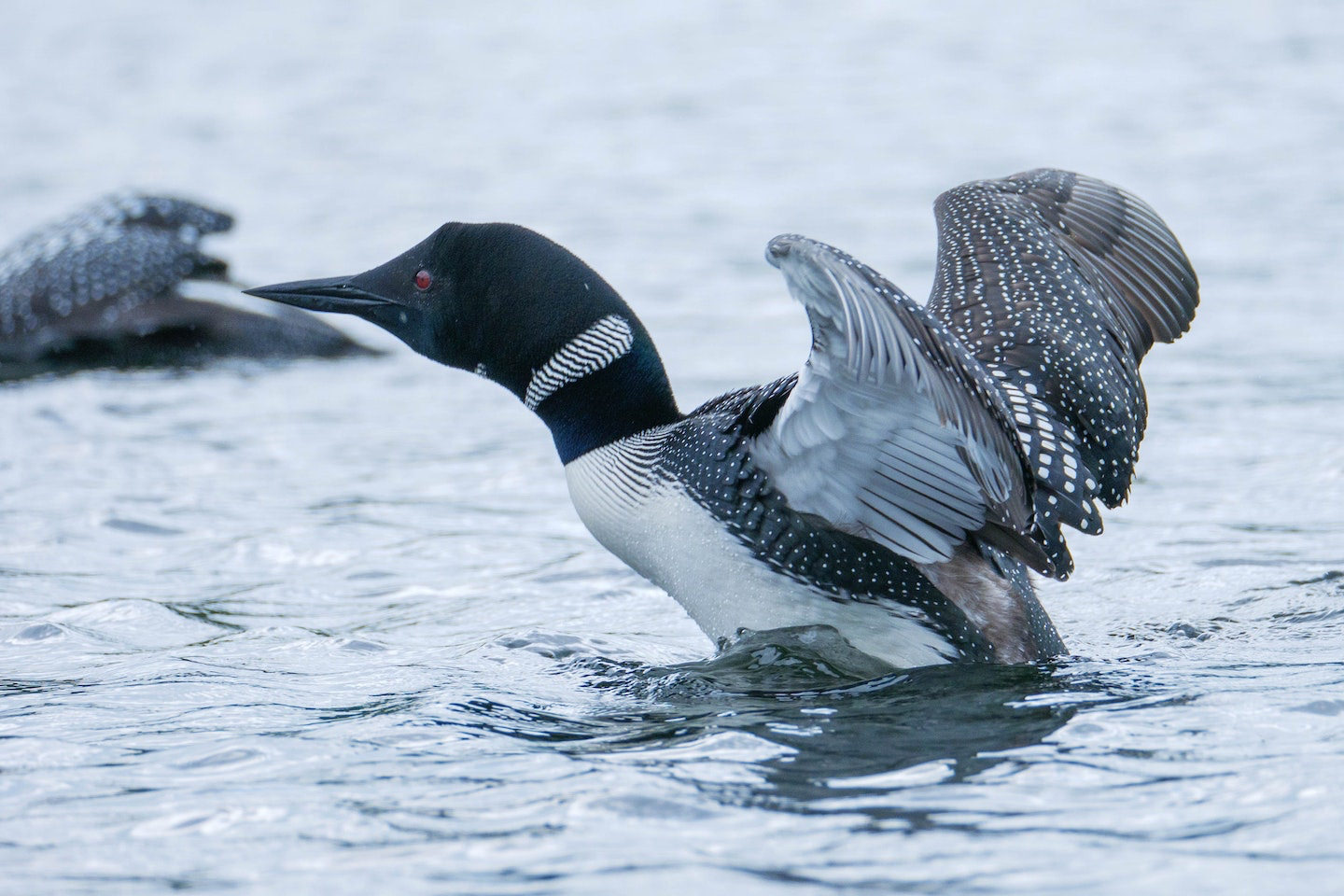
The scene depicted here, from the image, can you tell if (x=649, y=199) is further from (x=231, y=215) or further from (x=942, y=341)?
(x=942, y=341)

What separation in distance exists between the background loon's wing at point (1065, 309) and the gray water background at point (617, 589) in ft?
1.45

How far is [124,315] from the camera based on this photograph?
7730 millimetres

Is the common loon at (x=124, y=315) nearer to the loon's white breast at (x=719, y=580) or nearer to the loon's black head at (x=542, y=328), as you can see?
the loon's black head at (x=542, y=328)

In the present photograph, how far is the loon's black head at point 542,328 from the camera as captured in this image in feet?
13.3

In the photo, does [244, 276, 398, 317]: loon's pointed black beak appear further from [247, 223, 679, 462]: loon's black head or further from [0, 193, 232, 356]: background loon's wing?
[0, 193, 232, 356]: background loon's wing

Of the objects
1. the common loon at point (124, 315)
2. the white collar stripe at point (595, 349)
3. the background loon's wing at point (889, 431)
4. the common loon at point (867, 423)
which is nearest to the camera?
the background loon's wing at point (889, 431)

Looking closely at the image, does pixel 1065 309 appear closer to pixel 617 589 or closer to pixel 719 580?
pixel 719 580

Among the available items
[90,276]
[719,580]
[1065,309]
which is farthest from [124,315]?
[1065,309]

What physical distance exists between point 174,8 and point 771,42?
597 centimetres

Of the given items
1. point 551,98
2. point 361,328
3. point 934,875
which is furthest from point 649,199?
point 934,875

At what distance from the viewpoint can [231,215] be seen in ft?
27.2

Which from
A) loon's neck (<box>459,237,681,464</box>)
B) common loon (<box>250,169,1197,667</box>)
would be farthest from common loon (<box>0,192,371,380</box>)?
loon's neck (<box>459,237,681,464</box>)

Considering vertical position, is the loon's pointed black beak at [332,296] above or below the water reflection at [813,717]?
above

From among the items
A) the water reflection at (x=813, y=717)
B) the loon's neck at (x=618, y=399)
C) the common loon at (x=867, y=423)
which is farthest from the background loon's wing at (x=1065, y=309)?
the loon's neck at (x=618, y=399)
